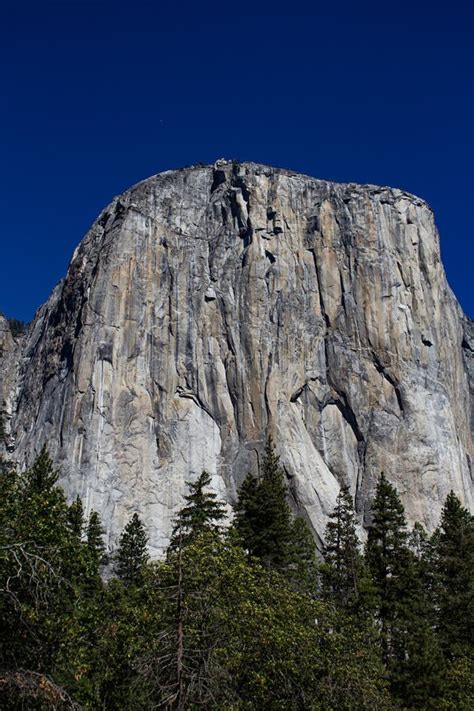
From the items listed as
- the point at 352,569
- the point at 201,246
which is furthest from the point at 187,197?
the point at 352,569

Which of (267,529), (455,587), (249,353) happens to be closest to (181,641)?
(267,529)

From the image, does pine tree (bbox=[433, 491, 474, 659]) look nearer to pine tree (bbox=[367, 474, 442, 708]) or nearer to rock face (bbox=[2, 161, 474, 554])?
pine tree (bbox=[367, 474, 442, 708])

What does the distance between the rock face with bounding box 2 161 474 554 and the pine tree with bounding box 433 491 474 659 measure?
99.8 ft

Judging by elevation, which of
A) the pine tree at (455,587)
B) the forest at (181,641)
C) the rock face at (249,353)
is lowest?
the forest at (181,641)

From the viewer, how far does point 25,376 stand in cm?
8519

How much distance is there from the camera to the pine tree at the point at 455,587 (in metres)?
29.1

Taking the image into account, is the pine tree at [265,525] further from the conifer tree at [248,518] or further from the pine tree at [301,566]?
the pine tree at [301,566]

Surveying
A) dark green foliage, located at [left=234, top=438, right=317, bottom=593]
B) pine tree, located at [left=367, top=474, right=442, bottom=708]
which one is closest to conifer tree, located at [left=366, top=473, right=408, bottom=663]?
pine tree, located at [left=367, top=474, right=442, bottom=708]

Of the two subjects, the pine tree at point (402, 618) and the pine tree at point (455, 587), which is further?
the pine tree at point (455, 587)

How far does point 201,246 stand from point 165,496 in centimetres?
3015

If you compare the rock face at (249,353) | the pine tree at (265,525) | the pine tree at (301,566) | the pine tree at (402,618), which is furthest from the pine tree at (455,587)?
the rock face at (249,353)

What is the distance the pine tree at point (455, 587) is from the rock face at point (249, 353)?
30.4 m

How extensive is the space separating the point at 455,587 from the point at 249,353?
43.9 metres

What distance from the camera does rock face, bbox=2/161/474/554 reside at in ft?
219
